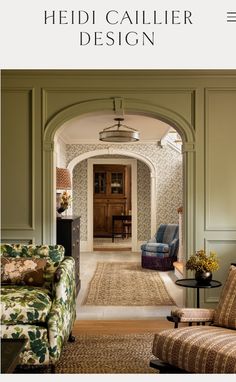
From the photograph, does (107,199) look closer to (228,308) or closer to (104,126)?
(104,126)

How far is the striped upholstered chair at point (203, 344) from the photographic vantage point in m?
2.93

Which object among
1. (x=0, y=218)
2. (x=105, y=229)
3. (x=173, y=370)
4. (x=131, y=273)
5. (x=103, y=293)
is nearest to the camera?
(x=173, y=370)

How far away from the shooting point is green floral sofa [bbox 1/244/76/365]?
11.6 feet

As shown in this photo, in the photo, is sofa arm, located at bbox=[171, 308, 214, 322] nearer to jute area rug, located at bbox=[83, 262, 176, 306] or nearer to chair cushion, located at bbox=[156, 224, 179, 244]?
jute area rug, located at bbox=[83, 262, 176, 306]

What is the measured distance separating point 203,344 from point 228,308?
59cm

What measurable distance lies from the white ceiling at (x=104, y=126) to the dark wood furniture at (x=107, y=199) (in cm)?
445

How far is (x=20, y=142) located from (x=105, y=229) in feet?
33.8

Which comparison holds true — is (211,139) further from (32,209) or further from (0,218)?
(0,218)

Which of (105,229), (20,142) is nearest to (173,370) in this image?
(20,142)

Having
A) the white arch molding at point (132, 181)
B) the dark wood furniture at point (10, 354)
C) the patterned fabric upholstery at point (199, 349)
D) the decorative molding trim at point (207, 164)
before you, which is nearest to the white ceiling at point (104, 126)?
Answer: the white arch molding at point (132, 181)

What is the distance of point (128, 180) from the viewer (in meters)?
15.8

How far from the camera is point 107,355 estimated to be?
4094 millimetres

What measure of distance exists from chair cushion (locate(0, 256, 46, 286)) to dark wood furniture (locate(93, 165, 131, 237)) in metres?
11.1

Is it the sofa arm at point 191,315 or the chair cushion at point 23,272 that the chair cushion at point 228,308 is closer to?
the sofa arm at point 191,315
